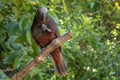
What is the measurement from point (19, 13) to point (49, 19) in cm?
19

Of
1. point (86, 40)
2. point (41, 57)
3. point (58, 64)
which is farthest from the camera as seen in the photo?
point (86, 40)

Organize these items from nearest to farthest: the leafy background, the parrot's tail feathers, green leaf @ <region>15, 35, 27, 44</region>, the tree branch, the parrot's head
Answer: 1. the tree branch
2. green leaf @ <region>15, 35, 27, 44</region>
3. the parrot's head
4. the parrot's tail feathers
5. the leafy background

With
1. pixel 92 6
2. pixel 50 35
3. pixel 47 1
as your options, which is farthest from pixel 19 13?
pixel 92 6

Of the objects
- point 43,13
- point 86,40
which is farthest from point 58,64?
point 86,40

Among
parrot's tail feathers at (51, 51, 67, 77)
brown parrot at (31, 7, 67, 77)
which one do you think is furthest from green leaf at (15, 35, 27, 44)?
parrot's tail feathers at (51, 51, 67, 77)

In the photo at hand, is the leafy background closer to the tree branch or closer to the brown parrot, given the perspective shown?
the brown parrot

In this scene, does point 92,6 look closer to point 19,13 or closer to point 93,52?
point 93,52

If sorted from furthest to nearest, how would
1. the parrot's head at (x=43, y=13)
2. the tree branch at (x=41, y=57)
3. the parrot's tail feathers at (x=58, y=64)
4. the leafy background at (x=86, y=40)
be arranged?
the leafy background at (x=86, y=40) → the parrot's tail feathers at (x=58, y=64) → the parrot's head at (x=43, y=13) → the tree branch at (x=41, y=57)

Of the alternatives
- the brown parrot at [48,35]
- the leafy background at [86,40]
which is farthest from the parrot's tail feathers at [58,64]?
the leafy background at [86,40]

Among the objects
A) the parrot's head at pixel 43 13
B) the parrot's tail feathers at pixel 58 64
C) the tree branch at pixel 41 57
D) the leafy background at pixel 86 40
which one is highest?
the parrot's head at pixel 43 13

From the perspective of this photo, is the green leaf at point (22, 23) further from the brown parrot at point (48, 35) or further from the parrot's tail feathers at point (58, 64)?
the parrot's tail feathers at point (58, 64)

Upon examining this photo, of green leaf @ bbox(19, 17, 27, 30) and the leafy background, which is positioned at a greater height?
green leaf @ bbox(19, 17, 27, 30)

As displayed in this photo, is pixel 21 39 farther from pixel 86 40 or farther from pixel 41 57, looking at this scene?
pixel 86 40

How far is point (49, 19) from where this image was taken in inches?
78.0
